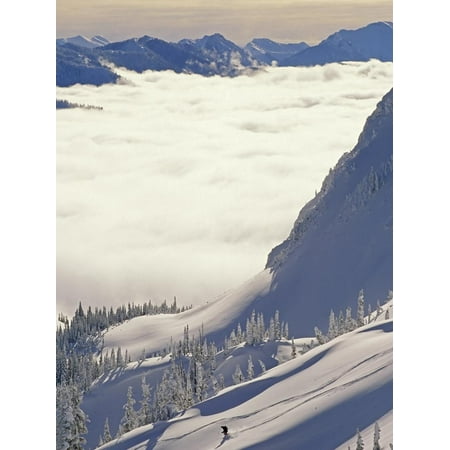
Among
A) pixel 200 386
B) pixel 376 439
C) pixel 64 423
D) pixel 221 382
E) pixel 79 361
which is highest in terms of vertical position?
pixel 376 439

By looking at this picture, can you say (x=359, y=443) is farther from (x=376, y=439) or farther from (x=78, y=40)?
(x=78, y=40)

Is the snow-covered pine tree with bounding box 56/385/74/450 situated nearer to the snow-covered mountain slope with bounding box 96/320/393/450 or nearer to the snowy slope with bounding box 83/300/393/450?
the snow-covered mountain slope with bounding box 96/320/393/450

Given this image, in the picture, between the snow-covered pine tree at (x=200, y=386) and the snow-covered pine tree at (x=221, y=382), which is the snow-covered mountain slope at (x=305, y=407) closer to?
the snow-covered pine tree at (x=200, y=386)

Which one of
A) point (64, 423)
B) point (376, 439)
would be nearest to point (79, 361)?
point (64, 423)

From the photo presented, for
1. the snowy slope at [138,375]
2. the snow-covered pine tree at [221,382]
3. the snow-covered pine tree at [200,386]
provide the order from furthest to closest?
the snowy slope at [138,375] → the snow-covered pine tree at [221,382] → the snow-covered pine tree at [200,386]

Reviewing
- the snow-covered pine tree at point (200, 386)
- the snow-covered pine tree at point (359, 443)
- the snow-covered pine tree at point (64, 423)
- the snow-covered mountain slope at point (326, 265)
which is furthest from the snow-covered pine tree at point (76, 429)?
the snow-covered mountain slope at point (326, 265)

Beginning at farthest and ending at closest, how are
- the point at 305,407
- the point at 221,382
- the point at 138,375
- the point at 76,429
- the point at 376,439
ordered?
the point at 138,375 < the point at 221,382 < the point at 305,407 < the point at 76,429 < the point at 376,439
